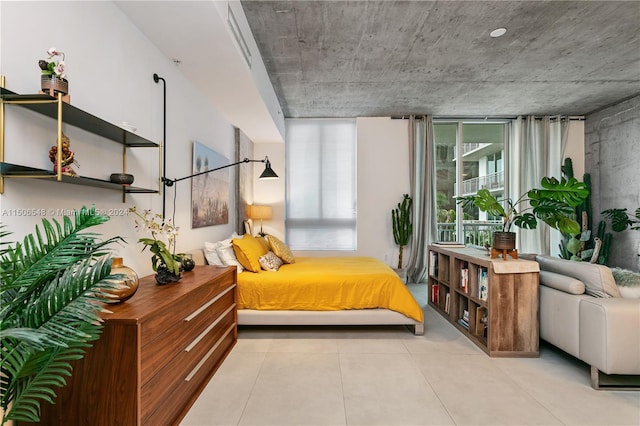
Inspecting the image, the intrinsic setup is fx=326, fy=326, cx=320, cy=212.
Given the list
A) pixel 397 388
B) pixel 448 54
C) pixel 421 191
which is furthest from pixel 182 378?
pixel 421 191

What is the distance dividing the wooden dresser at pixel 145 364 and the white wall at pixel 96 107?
1.86 ft

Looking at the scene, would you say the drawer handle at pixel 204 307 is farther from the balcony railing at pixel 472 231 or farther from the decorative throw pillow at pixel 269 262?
the balcony railing at pixel 472 231

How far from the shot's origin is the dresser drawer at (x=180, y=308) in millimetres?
1505

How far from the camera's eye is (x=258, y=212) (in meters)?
5.25

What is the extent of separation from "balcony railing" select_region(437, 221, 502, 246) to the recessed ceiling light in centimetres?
347

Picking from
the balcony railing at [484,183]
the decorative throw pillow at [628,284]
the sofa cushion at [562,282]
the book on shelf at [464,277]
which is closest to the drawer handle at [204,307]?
the book on shelf at [464,277]

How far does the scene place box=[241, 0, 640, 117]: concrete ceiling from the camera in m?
2.85

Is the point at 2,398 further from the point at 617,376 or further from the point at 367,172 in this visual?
the point at 367,172

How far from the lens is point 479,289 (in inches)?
118

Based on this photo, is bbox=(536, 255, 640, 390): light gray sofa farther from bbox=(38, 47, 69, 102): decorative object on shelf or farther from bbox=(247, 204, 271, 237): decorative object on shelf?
bbox=(247, 204, 271, 237): decorative object on shelf

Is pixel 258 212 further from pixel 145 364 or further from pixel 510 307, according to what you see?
pixel 145 364

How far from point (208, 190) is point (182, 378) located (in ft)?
7.04

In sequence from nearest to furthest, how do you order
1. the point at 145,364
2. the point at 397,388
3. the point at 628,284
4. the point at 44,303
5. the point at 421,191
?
the point at 44,303
the point at 145,364
the point at 397,388
the point at 628,284
the point at 421,191

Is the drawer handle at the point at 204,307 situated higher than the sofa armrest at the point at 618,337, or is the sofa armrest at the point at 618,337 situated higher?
the drawer handle at the point at 204,307
